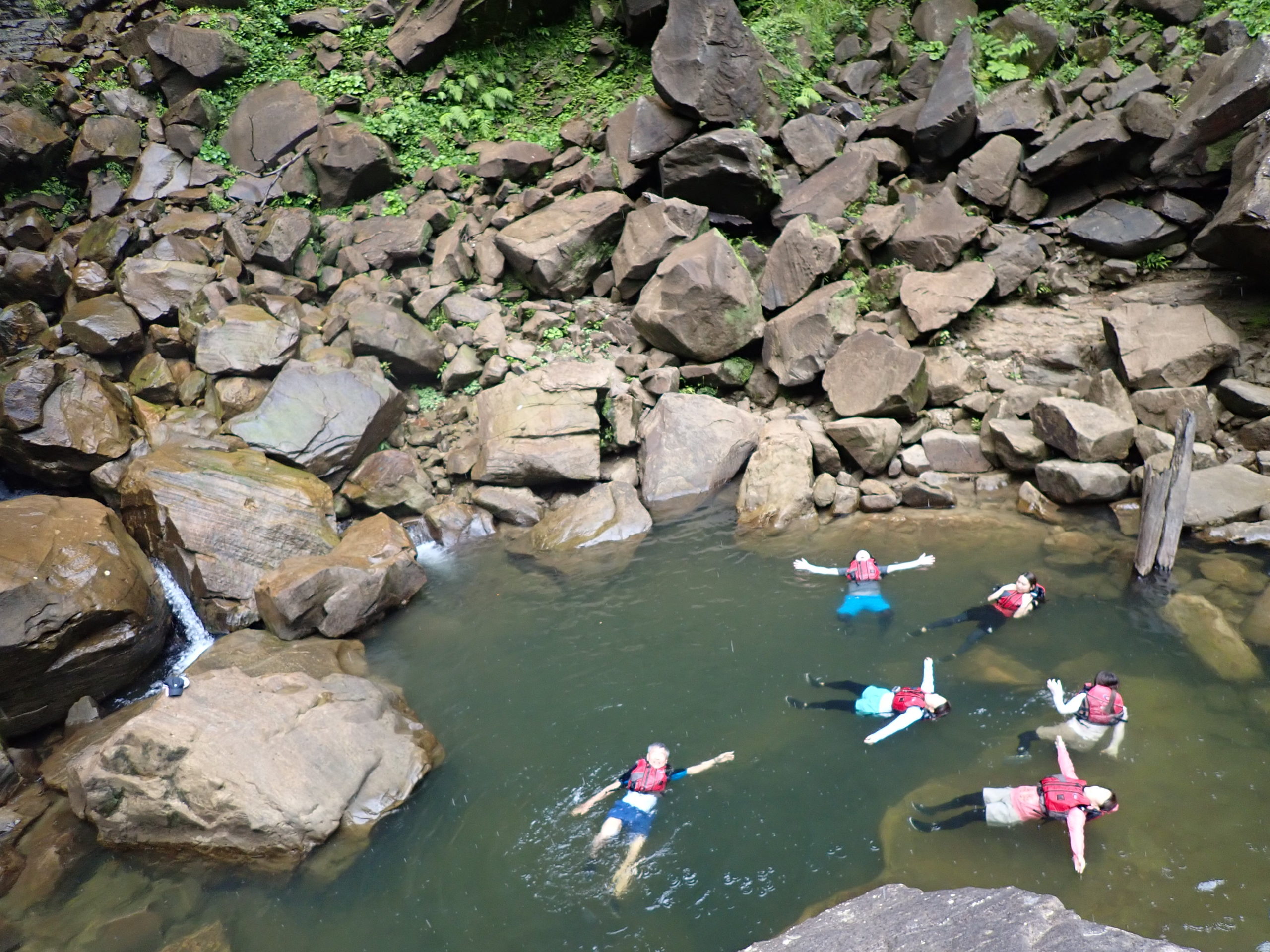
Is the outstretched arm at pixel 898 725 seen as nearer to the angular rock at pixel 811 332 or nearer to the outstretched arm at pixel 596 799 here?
the outstretched arm at pixel 596 799

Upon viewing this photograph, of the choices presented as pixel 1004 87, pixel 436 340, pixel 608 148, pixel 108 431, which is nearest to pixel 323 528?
pixel 108 431

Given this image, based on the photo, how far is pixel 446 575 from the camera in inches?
455

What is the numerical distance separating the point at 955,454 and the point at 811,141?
8.25m

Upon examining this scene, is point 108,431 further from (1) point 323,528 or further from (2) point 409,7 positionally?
(2) point 409,7

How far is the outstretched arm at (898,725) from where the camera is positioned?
7.19m

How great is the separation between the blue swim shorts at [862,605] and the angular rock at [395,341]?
9299 millimetres

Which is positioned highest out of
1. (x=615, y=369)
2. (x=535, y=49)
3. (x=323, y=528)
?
(x=535, y=49)

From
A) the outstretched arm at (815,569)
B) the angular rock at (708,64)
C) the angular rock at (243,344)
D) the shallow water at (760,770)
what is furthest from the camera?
the angular rock at (708,64)

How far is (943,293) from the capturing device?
13758 millimetres

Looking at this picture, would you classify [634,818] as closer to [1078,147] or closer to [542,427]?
[542,427]

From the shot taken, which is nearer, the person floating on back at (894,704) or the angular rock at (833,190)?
the person floating on back at (894,704)

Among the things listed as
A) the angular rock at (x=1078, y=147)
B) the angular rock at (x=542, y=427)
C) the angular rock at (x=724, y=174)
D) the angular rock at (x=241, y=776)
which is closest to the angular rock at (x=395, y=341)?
the angular rock at (x=542, y=427)

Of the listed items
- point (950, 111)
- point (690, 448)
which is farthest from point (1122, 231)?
point (690, 448)

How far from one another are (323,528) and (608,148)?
36.2 ft
